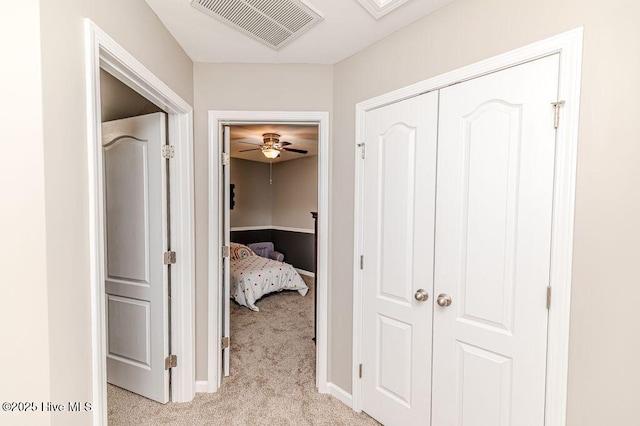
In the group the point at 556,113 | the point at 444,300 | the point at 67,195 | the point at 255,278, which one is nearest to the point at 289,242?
the point at 255,278

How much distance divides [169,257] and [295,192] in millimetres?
4608

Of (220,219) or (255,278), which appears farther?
(255,278)

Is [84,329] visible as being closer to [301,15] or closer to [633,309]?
[301,15]

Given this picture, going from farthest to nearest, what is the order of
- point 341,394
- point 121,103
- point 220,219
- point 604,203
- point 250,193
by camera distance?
point 250,193 < point 121,103 < point 220,219 < point 341,394 < point 604,203

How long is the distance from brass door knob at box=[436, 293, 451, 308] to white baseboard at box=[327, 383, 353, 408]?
1.09m

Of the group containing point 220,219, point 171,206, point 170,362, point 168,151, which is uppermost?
point 168,151

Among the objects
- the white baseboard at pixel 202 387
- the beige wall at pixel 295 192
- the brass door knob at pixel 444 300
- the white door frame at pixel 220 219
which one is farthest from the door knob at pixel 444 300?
the beige wall at pixel 295 192

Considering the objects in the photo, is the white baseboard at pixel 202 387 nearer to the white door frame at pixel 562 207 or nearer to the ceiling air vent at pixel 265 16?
the white door frame at pixel 562 207

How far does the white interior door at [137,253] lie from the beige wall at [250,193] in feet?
13.8

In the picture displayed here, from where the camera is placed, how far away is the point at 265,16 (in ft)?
5.46

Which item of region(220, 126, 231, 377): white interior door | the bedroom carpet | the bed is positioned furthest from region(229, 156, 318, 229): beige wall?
region(220, 126, 231, 377): white interior door

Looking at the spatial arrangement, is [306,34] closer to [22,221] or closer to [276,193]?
[22,221]

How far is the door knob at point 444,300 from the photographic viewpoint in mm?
1591

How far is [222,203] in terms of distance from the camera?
243 centimetres
